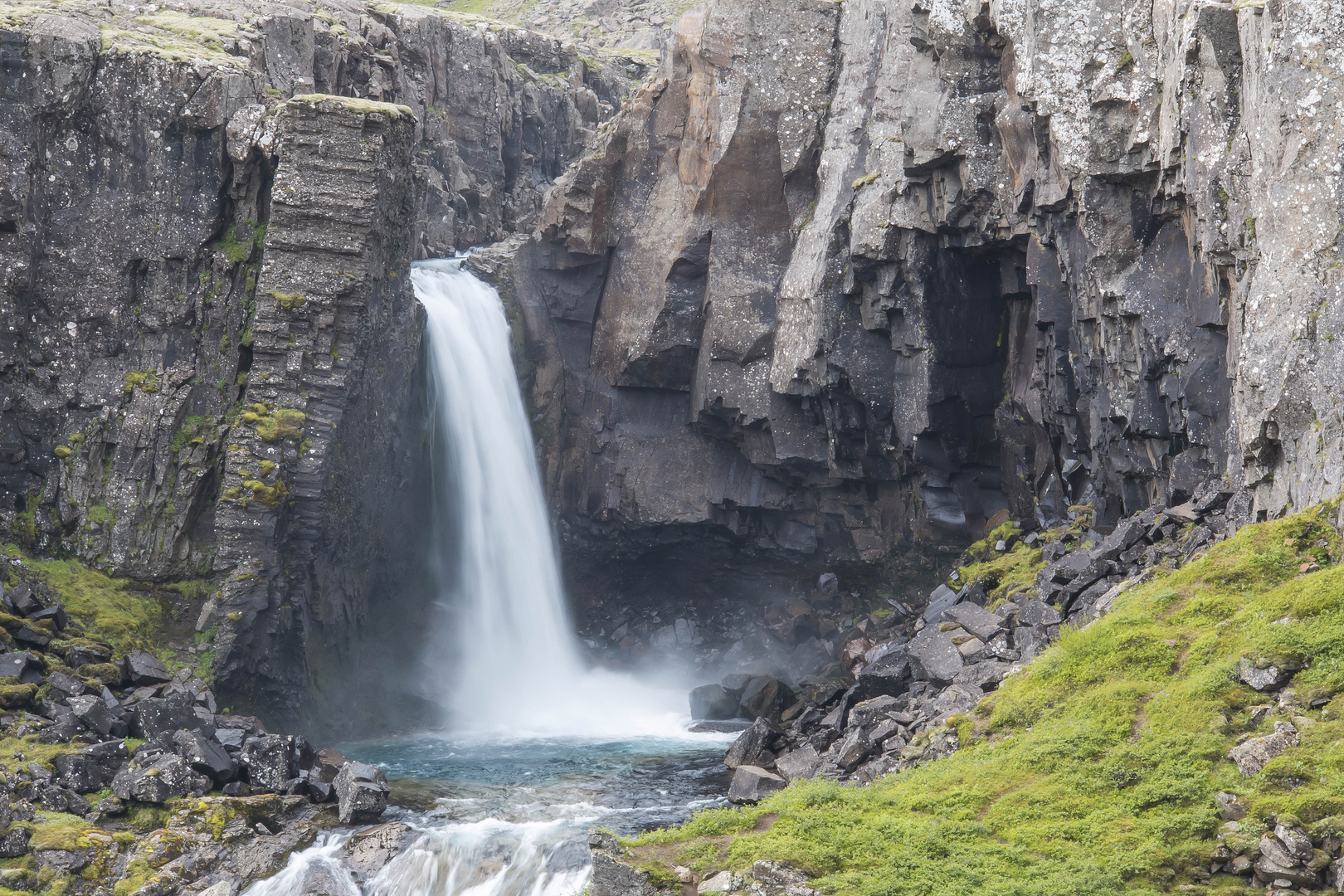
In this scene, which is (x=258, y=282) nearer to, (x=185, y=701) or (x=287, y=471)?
(x=287, y=471)

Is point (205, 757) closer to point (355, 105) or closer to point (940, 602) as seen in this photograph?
point (355, 105)

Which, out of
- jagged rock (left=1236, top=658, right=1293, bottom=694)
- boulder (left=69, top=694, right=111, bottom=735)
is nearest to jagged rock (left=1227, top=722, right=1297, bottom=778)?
jagged rock (left=1236, top=658, right=1293, bottom=694)

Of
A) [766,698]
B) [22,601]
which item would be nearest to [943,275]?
[766,698]

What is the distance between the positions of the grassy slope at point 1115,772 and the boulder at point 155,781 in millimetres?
10183

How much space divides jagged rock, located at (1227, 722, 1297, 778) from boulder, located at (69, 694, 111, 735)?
69.0 feet

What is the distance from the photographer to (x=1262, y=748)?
1427 centimetres

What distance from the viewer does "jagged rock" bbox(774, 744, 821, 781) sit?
74.0 feet

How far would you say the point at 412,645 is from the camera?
3653cm

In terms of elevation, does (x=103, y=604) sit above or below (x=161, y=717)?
above

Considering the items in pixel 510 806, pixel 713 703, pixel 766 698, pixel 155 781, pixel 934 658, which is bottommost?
pixel 713 703

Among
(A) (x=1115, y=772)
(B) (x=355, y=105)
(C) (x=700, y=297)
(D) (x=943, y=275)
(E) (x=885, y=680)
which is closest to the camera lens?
(A) (x=1115, y=772)

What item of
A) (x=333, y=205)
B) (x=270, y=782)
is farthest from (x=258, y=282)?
(x=270, y=782)

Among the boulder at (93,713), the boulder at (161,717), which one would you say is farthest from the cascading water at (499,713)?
the boulder at (93,713)

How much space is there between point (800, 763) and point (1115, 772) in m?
8.98
